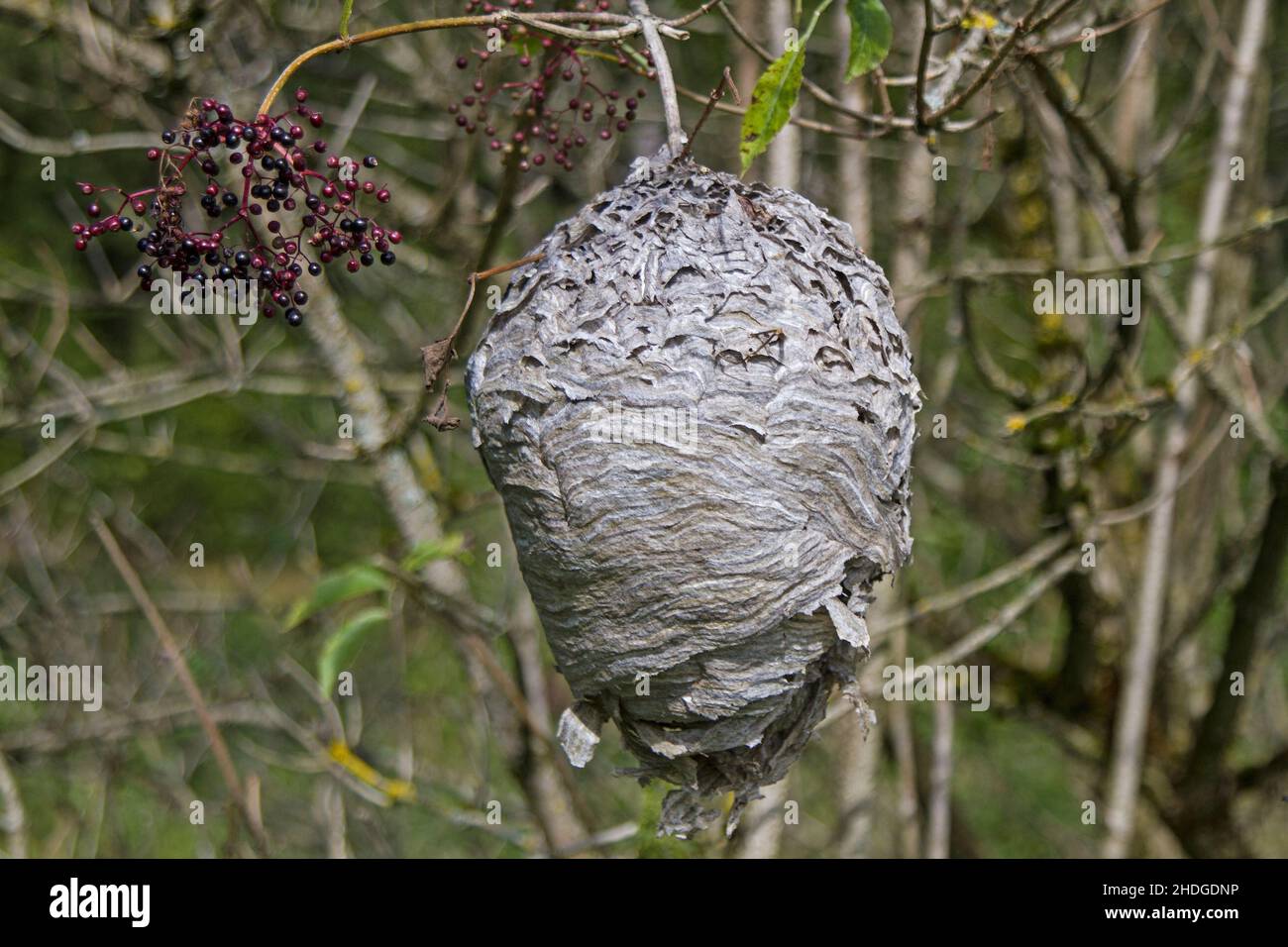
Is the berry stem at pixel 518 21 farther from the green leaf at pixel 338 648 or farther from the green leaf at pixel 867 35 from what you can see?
the green leaf at pixel 338 648

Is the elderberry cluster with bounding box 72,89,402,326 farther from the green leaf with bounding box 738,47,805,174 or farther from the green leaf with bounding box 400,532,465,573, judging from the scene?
the green leaf with bounding box 400,532,465,573

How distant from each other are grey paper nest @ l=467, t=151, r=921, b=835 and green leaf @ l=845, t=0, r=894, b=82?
29 cm

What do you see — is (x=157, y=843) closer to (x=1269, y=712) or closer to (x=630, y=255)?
(x=1269, y=712)

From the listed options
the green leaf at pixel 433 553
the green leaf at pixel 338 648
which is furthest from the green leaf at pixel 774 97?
the green leaf at pixel 338 648

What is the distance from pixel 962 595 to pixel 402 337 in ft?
9.91

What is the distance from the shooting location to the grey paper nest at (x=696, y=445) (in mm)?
2162

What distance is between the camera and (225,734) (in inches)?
311

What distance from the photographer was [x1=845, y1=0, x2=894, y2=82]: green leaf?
2.11 metres

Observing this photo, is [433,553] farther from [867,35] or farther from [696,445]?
[867,35]

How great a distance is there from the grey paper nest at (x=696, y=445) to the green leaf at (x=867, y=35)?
29 cm

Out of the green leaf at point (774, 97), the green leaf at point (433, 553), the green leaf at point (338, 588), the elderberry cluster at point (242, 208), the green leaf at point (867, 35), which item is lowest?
the green leaf at point (338, 588)

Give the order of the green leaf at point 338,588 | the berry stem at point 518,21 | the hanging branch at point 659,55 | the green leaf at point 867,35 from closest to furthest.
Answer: the berry stem at point 518,21
the hanging branch at point 659,55
the green leaf at point 867,35
the green leaf at point 338,588

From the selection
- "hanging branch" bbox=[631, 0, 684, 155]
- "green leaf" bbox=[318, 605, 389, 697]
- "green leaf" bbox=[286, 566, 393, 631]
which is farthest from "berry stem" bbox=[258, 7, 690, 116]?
"green leaf" bbox=[318, 605, 389, 697]

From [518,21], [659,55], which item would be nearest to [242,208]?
[518,21]
